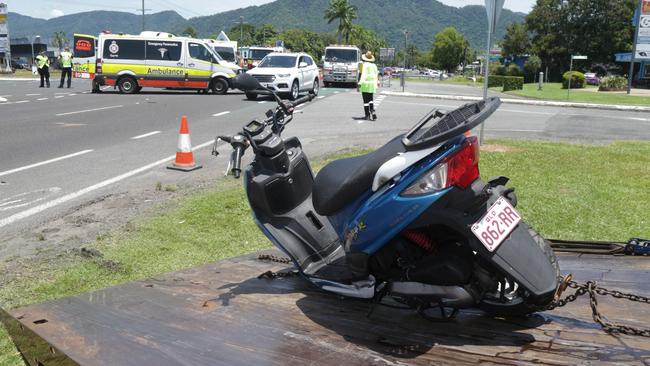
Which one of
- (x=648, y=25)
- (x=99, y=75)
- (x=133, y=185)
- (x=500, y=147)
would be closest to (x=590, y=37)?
(x=648, y=25)

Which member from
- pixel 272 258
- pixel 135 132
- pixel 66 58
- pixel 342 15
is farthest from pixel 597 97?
pixel 342 15

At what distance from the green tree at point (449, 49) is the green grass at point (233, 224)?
132 meters

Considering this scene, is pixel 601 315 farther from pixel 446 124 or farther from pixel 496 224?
pixel 446 124

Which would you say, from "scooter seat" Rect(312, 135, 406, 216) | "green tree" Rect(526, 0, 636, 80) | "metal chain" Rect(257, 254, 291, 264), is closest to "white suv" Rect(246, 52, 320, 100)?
"metal chain" Rect(257, 254, 291, 264)

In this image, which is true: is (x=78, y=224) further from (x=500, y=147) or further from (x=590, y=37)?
(x=590, y=37)

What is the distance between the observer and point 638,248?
4051mm

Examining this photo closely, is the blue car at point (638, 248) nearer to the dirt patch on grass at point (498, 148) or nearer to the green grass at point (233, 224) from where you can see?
the green grass at point (233, 224)

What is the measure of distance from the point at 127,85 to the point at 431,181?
26.0 meters

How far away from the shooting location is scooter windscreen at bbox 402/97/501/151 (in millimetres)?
2537

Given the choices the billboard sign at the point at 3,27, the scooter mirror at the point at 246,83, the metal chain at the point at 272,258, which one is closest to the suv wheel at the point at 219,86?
the metal chain at the point at 272,258

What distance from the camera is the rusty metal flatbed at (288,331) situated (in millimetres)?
2680

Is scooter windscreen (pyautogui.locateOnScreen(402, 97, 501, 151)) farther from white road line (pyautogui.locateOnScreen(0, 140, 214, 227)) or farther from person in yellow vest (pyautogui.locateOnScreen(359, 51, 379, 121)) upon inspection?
person in yellow vest (pyautogui.locateOnScreen(359, 51, 379, 121))

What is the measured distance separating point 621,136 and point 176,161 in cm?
969

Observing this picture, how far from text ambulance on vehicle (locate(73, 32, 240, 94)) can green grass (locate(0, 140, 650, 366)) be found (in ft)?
64.5
